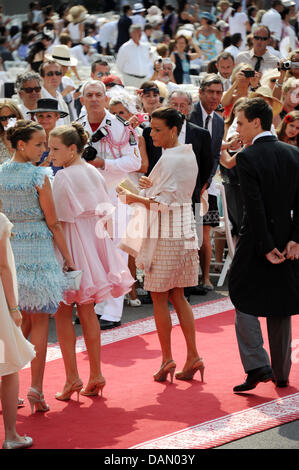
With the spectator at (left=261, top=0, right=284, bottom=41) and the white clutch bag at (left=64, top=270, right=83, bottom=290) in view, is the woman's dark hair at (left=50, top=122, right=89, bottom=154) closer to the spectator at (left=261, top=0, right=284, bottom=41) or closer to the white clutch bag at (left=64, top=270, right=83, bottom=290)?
the white clutch bag at (left=64, top=270, right=83, bottom=290)

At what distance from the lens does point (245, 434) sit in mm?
5230

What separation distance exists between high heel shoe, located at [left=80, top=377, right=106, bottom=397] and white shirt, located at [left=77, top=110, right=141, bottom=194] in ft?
8.07

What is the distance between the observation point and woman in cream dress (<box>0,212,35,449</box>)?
16.3 feet

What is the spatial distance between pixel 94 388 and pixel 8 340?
131cm

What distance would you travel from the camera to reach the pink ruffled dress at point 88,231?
602cm

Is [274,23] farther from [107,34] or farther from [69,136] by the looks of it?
[69,136]

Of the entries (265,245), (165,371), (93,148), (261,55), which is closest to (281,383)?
(165,371)

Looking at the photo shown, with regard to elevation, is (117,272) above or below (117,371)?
above

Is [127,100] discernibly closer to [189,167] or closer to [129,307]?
[129,307]

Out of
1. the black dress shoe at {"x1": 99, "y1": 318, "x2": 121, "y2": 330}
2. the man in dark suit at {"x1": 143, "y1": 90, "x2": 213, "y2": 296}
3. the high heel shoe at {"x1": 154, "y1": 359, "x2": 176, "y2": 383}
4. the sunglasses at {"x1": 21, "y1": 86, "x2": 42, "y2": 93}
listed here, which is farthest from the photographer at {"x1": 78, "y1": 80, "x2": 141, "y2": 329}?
the high heel shoe at {"x1": 154, "y1": 359, "x2": 176, "y2": 383}

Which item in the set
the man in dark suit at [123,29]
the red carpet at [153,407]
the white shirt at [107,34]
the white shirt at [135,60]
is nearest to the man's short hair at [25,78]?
the red carpet at [153,407]

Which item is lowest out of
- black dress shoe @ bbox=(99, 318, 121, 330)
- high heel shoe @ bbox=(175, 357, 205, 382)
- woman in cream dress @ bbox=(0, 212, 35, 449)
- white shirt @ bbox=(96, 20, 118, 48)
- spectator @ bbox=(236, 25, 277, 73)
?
→ black dress shoe @ bbox=(99, 318, 121, 330)

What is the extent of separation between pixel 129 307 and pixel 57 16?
659 inches

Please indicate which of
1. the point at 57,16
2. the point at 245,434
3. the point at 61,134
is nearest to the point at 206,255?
the point at 61,134
